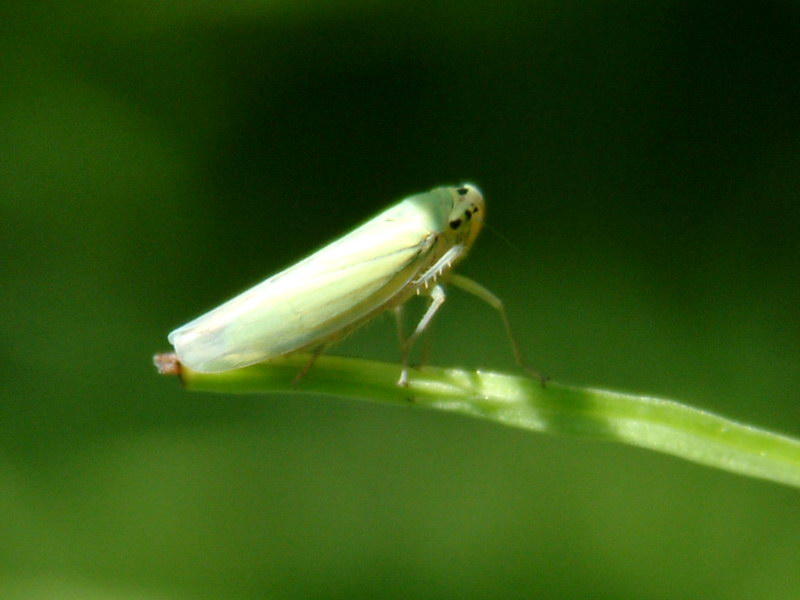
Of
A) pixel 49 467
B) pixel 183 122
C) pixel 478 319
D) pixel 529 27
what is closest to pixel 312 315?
pixel 49 467

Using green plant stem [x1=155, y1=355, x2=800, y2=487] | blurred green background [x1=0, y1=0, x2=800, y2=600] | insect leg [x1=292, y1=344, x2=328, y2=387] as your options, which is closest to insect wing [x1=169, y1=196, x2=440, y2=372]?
insect leg [x1=292, y1=344, x2=328, y2=387]

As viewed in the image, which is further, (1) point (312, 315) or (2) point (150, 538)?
(2) point (150, 538)

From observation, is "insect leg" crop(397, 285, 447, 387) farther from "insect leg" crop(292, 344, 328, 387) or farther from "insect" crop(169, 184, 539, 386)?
"insect leg" crop(292, 344, 328, 387)

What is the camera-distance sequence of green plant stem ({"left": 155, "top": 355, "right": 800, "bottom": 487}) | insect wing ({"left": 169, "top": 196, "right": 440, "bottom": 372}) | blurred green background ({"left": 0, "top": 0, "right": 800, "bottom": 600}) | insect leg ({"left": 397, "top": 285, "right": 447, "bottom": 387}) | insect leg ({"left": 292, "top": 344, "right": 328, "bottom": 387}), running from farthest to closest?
blurred green background ({"left": 0, "top": 0, "right": 800, "bottom": 600}) < insect leg ({"left": 397, "top": 285, "right": 447, "bottom": 387}) < insect wing ({"left": 169, "top": 196, "right": 440, "bottom": 372}) < insect leg ({"left": 292, "top": 344, "right": 328, "bottom": 387}) < green plant stem ({"left": 155, "top": 355, "right": 800, "bottom": 487})

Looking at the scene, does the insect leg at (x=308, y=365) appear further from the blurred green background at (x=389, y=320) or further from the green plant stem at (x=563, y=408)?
the blurred green background at (x=389, y=320)

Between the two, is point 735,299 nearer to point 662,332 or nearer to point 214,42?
point 662,332

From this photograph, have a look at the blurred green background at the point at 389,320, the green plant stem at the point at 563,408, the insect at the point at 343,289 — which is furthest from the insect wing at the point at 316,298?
the blurred green background at the point at 389,320
